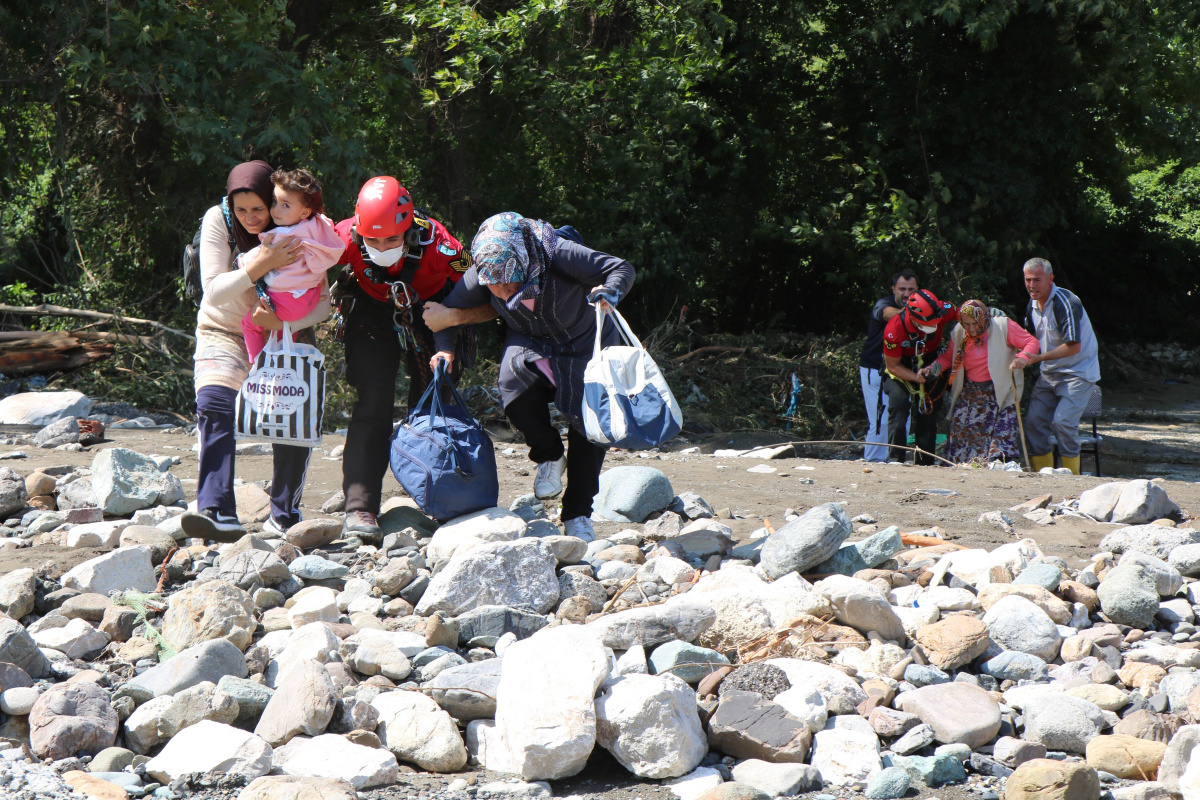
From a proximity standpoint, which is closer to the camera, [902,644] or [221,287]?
[902,644]

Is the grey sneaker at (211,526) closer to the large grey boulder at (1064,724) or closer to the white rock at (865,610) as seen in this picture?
the white rock at (865,610)

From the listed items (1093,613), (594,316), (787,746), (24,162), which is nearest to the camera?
(787,746)

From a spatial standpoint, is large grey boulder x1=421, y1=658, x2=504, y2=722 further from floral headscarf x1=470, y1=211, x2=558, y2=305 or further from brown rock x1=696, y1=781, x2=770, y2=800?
floral headscarf x1=470, y1=211, x2=558, y2=305

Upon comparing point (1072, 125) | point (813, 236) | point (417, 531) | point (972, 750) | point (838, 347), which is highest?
point (1072, 125)

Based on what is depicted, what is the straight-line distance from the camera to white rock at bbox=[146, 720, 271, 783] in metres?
2.48

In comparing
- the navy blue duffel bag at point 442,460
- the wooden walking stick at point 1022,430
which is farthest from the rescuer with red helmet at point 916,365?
the navy blue duffel bag at point 442,460

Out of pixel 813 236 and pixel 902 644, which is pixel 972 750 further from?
pixel 813 236

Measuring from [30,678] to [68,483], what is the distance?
7.80 feet

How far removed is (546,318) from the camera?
158 inches

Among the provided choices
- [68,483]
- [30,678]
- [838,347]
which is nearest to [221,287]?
[30,678]

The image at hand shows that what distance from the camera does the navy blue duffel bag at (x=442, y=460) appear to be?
4.10 meters

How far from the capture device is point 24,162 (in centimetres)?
1052

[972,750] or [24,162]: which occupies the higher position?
[24,162]

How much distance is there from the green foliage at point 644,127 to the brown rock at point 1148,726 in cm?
724
